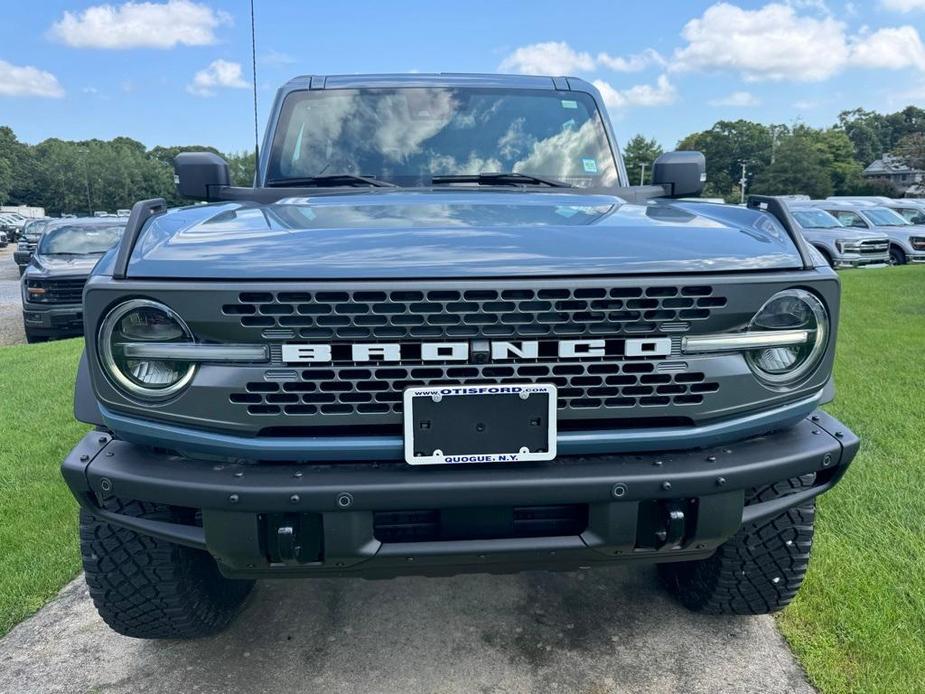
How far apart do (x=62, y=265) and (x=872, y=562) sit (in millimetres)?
11587

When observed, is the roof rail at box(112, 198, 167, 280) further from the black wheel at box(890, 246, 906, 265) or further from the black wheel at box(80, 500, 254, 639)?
the black wheel at box(890, 246, 906, 265)

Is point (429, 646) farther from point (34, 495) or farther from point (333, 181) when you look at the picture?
point (34, 495)

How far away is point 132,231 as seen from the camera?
7.14 feet

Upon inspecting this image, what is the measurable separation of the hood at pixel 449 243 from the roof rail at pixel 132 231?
0.02 m

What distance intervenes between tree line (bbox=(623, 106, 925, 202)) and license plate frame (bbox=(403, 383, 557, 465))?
206ft

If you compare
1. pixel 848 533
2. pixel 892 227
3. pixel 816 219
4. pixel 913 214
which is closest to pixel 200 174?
pixel 848 533

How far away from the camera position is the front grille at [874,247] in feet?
58.9

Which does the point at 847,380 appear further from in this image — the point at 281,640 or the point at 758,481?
the point at 281,640

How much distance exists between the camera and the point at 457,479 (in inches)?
76.7

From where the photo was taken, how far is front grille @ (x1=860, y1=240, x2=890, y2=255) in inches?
707

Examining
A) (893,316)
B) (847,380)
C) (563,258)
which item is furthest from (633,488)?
(893,316)

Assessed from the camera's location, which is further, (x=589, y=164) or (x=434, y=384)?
(x=589, y=164)

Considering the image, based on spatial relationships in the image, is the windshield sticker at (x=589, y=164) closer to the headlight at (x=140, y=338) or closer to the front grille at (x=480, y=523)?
the front grille at (x=480, y=523)

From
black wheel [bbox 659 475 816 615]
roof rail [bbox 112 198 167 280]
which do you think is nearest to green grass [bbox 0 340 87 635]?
roof rail [bbox 112 198 167 280]
